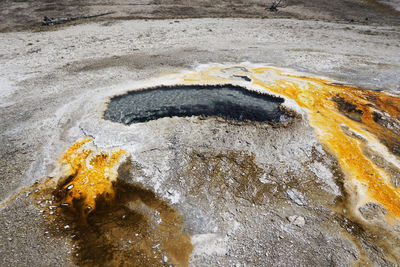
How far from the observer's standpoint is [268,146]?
7918mm

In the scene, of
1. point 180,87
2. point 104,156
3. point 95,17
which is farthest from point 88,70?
point 95,17

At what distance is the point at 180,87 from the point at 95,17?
15153 mm

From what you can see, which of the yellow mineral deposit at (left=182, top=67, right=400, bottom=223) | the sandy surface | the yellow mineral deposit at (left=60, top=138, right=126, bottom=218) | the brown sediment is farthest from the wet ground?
the brown sediment

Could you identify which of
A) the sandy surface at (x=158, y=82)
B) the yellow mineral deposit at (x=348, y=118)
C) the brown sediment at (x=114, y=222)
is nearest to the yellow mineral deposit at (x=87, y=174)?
the brown sediment at (x=114, y=222)

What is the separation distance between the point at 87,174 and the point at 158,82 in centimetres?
603

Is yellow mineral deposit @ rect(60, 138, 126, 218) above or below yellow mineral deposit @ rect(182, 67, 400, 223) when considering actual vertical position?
below

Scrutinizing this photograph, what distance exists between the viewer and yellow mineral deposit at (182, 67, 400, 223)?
6.73 metres

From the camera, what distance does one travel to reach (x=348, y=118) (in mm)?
9391

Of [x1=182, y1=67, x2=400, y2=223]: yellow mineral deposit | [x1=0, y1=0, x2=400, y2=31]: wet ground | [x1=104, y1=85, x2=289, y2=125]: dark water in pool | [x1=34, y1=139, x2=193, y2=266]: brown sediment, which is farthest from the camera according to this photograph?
[x1=0, y1=0, x2=400, y2=31]: wet ground

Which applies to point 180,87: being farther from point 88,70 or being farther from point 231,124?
point 88,70

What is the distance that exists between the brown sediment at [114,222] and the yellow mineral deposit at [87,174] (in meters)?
0.03

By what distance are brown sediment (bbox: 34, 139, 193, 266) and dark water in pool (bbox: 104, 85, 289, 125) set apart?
3.10 meters

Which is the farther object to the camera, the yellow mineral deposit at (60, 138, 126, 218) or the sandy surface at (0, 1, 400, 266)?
the yellow mineral deposit at (60, 138, 126, 218)

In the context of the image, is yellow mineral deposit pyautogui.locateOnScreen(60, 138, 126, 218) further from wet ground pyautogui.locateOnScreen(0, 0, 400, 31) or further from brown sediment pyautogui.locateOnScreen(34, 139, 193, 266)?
wet ground pyautogui.locateOnScreen(0, 0, 400, 31)
